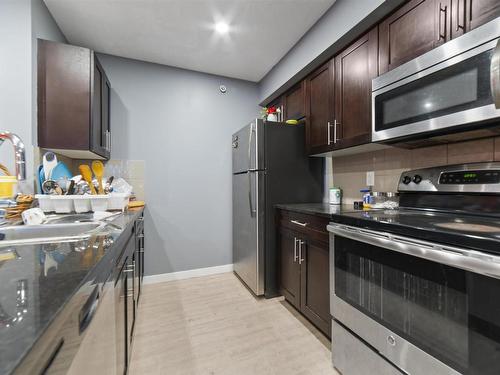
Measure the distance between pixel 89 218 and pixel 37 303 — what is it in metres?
1.24

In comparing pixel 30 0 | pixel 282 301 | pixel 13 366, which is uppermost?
pixel 30 0

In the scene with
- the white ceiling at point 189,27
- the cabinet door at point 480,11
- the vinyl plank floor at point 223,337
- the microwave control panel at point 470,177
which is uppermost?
the white ceiling at point 189,27

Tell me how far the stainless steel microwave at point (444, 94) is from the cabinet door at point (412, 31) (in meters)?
0.10

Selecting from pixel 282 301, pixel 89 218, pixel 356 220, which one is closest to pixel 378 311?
pixel 356 220

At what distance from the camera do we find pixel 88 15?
A: 1.92 m

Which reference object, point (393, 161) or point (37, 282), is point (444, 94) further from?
point (37, 282)

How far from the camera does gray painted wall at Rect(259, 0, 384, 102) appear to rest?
5.24ft

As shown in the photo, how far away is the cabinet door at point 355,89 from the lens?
160cm

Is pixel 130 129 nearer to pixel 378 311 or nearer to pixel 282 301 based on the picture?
pixel 282 301

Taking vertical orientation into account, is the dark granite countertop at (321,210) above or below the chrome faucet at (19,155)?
below

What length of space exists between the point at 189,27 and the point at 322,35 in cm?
114

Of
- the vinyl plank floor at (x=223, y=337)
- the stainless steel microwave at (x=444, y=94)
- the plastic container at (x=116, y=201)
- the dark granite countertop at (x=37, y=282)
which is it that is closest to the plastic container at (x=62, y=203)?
the plastic container at (x=116, y=201)

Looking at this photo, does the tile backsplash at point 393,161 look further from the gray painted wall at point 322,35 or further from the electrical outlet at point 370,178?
the gray painted wall at point 322,35

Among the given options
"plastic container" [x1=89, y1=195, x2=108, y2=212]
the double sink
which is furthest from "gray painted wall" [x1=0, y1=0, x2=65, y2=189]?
the double sink
